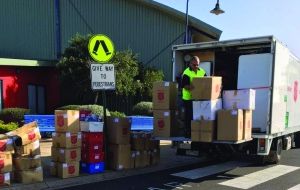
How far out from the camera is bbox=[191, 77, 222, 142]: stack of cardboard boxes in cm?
859

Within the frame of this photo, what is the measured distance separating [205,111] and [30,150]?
3432 millimetres

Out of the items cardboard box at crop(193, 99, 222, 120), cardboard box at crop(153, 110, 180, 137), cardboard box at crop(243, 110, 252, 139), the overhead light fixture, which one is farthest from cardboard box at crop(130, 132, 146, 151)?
the overhead light fixture

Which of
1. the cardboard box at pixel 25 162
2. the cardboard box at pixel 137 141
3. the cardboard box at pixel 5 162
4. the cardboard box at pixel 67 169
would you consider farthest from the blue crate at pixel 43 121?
the cardboard box at pixel 5 162

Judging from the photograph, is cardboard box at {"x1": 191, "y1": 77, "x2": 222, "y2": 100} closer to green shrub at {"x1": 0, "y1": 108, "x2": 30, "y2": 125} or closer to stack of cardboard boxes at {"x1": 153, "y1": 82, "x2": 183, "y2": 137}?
stack of cardboard boxes at {"x1": 153, "y1": 82, "x2": 183, "y2": 137}

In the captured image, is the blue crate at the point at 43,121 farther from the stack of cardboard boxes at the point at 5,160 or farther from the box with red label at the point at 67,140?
the stack of cardboard boxes at the point at 5,160

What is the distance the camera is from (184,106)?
9617 millimetres

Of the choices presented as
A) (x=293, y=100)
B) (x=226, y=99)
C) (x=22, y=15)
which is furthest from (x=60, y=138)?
(x=22, y=15)

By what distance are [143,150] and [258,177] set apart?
2.58 meters

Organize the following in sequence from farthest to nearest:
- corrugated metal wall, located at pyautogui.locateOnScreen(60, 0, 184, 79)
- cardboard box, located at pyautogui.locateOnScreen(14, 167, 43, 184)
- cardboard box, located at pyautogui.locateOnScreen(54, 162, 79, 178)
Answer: corrugated metal wall, located at pyautogui.locateOnScreen(60, 0, 184, 79) < cardboard box, located at pyautogui.locateOnScreen(54, 162, 79, 178) < cardboard box, located at pyautogui.locateOnScreen(14, 167, 43, 184)

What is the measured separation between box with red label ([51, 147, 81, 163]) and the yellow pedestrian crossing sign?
196 centimetres

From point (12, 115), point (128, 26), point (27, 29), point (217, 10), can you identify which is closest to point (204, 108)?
point (12, 115)

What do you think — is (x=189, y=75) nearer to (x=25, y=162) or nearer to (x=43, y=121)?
(x=25, y=162)

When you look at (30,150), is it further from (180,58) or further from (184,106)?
(180,58)

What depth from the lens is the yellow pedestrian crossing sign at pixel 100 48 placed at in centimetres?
907
